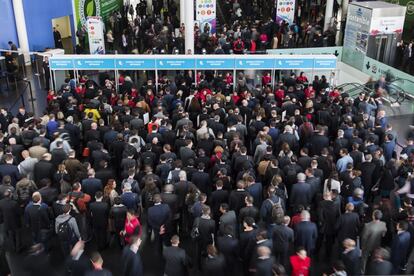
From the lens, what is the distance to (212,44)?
1811 centimetres

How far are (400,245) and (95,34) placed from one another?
13.7 metres

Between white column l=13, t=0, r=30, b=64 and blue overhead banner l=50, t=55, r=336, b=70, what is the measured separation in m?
5.92

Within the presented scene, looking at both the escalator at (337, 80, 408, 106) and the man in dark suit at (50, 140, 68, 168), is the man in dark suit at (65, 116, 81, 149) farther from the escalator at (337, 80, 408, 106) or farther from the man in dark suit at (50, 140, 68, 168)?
the escalator at (337, 80, 408, 106)

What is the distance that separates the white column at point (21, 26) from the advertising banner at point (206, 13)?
6802mm

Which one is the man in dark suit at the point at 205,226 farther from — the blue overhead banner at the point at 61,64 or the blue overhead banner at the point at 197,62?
the blue overhead banner at the point at 61,64

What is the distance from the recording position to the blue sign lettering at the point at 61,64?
44.2ft

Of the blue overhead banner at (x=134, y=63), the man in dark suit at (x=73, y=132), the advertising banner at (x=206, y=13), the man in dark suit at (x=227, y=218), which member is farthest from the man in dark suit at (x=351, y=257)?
the advertising banner at (x=206, y=13)

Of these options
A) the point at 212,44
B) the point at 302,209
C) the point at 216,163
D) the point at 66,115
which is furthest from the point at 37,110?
the point at 302,209

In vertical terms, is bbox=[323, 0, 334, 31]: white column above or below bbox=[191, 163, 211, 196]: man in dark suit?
above

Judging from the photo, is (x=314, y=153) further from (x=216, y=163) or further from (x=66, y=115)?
(x=66, y=115)

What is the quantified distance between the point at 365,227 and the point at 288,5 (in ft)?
52.7

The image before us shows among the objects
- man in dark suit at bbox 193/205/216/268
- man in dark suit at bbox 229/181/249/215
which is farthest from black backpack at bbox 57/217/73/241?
man in dark suit at bbox 229/181/249/215

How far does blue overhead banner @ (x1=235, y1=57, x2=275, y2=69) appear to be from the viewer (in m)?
13.7

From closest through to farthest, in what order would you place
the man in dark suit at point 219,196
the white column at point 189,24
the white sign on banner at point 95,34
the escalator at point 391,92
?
the man in dark suit at point 219,196 < the escalator at point 391,92 < the white column at point 189,24 < the white sign on banner at point 95,34
